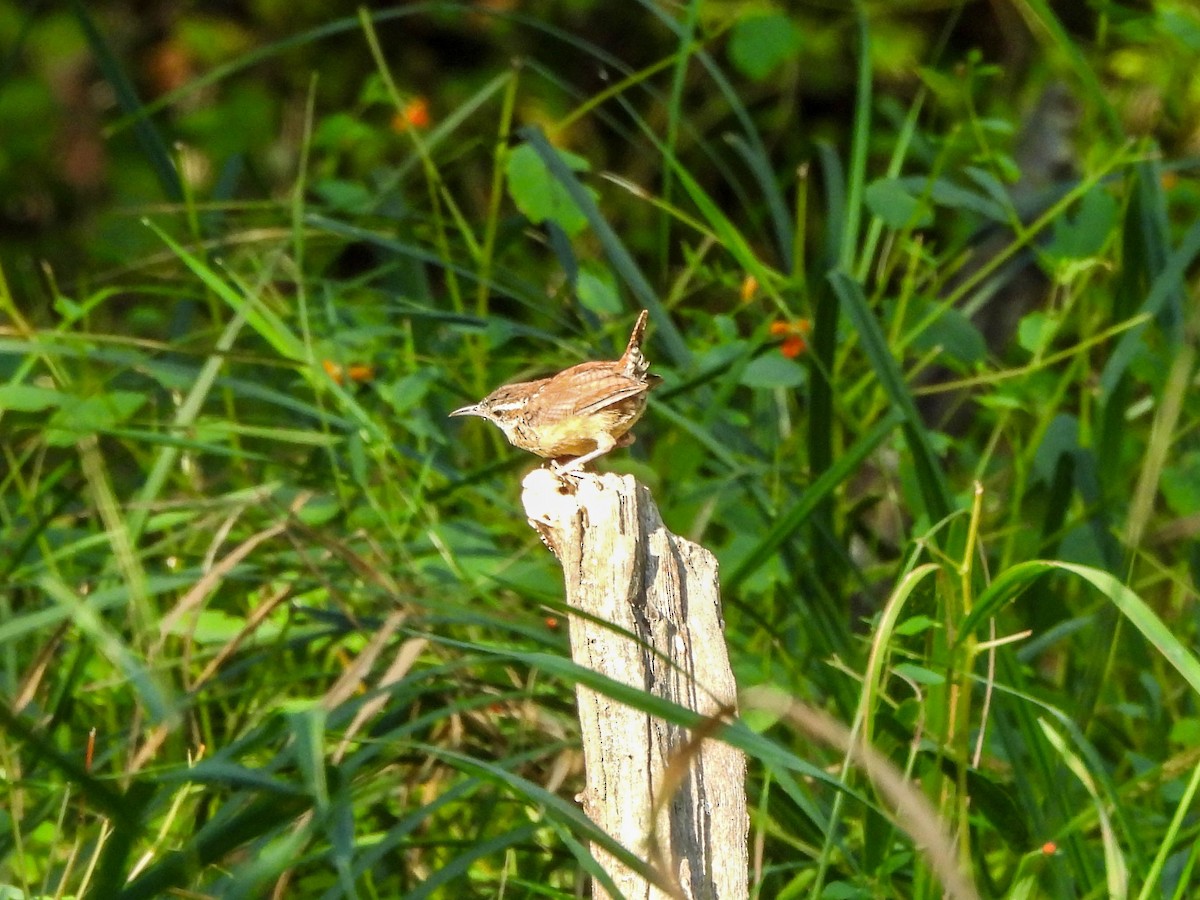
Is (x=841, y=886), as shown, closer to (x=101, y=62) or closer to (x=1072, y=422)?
(x=1072, y=422)

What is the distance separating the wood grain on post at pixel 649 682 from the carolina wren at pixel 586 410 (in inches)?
22.0

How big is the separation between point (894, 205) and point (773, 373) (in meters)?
0.52

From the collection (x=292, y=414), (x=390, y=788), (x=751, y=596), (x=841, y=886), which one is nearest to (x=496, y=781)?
(x=841, y=886)

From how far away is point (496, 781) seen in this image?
217 cm

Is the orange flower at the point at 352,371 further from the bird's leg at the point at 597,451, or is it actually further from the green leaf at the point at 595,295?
the bird's leg at the point at 597,451

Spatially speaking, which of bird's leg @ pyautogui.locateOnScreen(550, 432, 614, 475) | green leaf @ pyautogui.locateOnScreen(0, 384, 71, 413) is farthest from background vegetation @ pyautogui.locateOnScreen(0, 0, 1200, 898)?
bird's leg @ pyautogui.locateOnScreen(550, 432, 614, 475)

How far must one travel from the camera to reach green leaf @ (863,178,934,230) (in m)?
3.57

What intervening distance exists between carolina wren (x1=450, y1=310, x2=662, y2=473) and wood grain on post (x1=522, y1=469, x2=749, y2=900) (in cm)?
56

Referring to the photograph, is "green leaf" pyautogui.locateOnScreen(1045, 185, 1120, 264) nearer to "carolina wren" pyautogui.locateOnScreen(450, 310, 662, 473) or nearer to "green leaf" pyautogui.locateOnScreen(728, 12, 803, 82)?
"green leaf" pyautogui.locateOnScreen(728, 12, 803, 82)

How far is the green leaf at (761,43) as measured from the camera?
14.0ft

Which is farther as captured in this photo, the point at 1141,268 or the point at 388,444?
the point at 1141,268

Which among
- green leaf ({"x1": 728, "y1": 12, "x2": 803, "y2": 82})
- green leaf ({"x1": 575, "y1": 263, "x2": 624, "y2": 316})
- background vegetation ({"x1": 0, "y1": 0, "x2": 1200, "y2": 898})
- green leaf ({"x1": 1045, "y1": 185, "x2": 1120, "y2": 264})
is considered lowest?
background vegetation ({"x1": 0, "y1": 0, "x2": 1200, "y2": 898})

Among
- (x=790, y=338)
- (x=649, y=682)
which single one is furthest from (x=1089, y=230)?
(x=649, y=682)

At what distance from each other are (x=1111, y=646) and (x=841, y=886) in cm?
66
